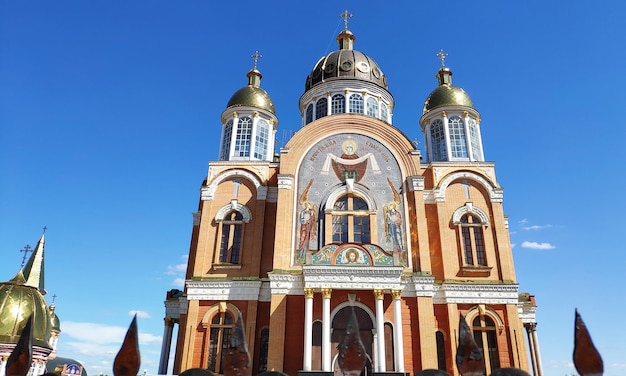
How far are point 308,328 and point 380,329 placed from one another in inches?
116

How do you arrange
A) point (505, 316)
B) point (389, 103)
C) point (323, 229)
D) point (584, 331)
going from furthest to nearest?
1. point (389, 103)
2. point (323, 229)
3. point (505, 316)
4. point (584, 331)

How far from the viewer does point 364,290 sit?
771 inches

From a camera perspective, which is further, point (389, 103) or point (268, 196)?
point (389, 103)

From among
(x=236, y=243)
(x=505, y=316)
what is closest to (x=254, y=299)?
(x=236, y=243)

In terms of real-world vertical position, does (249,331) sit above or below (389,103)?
below

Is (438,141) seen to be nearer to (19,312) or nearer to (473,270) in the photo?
(473,270)

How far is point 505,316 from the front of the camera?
65.5 feet

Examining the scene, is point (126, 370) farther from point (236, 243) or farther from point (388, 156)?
point (388, 156)

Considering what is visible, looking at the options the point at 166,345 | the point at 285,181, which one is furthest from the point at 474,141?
the point at 166,345

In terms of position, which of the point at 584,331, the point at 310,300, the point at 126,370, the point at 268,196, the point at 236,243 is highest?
the point at 268,196

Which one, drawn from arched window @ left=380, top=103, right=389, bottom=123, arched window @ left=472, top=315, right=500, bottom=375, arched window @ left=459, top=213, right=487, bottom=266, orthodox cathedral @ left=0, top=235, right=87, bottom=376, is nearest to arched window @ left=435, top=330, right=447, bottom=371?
arched window @ left=472, top=315, right=500, bottom=375

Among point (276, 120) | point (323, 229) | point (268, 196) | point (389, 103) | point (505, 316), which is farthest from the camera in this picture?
point (389, 103)

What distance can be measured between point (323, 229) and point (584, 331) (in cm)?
1766

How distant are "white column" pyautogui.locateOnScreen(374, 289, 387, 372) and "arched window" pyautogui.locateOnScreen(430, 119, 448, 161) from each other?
9860 mm
